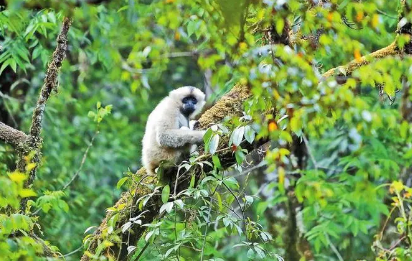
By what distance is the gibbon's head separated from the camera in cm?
757

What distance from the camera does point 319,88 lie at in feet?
13.3

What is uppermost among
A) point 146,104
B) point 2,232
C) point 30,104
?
point 2,232

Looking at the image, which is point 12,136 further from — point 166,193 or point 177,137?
point 166,193

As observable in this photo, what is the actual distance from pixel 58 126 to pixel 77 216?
1183mm

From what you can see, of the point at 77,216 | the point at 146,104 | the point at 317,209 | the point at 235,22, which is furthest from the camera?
the point at 146,104

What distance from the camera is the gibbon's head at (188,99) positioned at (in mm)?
7570

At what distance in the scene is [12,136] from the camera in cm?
625

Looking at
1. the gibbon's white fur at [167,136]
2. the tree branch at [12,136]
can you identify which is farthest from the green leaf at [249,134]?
the tree branch at [12,136]

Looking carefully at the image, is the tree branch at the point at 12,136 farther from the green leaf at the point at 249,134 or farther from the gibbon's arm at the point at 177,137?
the green leaf at the point at 249,134

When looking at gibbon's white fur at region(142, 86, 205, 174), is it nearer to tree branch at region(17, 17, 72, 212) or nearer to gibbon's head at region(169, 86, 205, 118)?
gibbon's head at region(169, 86, 205, 118)

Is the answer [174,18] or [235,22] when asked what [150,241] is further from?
[235,22]

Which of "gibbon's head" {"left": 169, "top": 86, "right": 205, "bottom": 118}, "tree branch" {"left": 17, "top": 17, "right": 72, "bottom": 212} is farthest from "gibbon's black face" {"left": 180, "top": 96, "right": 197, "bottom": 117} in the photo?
"tree branch" {"left": 17, "top": 17, "right": 72, "bottom": 212}

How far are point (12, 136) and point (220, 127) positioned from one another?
1936 millimetres

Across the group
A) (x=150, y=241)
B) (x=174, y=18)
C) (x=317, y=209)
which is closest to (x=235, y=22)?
(x=174, y=18)
